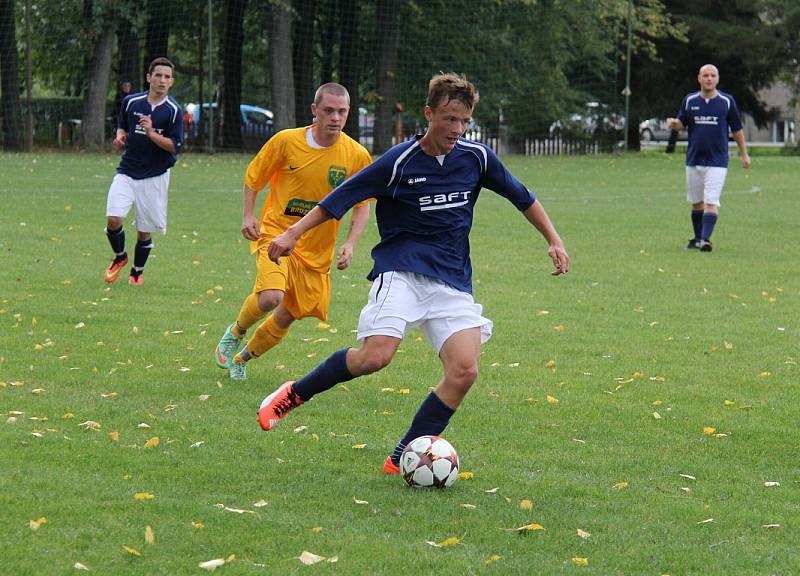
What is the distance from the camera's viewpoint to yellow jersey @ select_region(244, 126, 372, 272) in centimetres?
773

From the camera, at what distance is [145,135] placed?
38.4 feet

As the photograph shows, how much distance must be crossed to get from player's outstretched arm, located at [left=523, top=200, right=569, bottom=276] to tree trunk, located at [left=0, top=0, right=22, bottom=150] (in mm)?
28052

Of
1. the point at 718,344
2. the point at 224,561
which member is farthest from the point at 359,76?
the point at 224,561

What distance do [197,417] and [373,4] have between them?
98.6 feet

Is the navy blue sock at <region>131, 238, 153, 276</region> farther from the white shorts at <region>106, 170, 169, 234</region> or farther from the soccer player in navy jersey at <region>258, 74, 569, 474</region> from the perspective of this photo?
the soccer player in navy jersey at <region>258, 74, 569, 474</region>

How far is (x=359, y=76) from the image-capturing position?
36656 mm

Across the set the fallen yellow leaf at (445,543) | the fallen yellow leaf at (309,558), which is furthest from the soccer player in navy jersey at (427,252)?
the fallen yellow leaf at (309,558)

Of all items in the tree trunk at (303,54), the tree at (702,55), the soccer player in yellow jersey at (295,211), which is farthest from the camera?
the tree at (702,55)

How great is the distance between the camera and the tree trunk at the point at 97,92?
32344 mm

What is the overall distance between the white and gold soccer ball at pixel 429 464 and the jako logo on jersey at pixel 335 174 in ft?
8.07

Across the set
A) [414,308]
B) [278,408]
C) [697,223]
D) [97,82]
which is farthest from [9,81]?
[414,308]

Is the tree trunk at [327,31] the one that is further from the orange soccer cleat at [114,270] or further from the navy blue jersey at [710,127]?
the orange soccer cleat at [114,270]

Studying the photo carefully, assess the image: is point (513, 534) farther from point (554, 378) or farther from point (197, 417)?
point (554, 378)

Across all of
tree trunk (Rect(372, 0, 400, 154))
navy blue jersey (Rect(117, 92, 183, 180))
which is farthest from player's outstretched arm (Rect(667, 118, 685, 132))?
tree trunk (Rect(372, 0, 400, 154))
